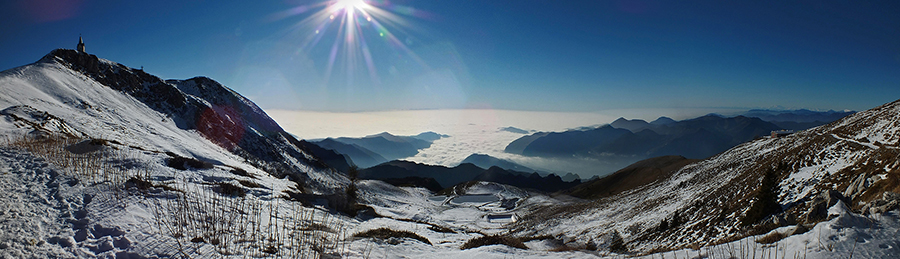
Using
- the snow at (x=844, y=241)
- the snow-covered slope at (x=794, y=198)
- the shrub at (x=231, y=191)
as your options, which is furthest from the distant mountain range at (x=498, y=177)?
the snow at (x=844, y=241)

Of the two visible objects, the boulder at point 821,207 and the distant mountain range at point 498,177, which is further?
the distant mountain range at point 498,177

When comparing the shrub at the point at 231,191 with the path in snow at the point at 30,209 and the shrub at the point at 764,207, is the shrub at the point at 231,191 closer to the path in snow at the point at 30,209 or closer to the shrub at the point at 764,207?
the path in snow at the point at 30,209

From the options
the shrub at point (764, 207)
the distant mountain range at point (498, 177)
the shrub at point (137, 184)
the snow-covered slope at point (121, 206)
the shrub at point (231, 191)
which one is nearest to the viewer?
the snow-covered slope at point (121, 206)

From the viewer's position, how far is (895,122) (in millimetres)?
20656

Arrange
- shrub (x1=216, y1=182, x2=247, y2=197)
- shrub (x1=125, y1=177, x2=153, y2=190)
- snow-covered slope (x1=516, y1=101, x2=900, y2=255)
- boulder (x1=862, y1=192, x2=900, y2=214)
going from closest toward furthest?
boulder (x1=862, y1=192, x2=900, y2=214)
shrub (x1=125, y1=177, x2=153, y2=190)
snow-covered slope (x1=516, y1=101, x2=900, y2=255)
shrub (x1=216, y1=182, x2=247, y2=197)

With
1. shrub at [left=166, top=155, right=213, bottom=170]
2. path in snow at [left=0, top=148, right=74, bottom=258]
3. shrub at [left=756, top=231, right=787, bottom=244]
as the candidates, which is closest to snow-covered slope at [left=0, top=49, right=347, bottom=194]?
shrub at [left=166, top=155, right=213, bottom=170]

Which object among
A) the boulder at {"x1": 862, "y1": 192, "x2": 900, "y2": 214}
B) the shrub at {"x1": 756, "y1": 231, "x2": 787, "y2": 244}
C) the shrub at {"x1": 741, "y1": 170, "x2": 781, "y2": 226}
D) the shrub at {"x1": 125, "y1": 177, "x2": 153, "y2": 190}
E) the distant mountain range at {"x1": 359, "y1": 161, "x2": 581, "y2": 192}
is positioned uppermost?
the shrub at {"x1": 125, "y1": 177, "x2": 153, "y2": 190}

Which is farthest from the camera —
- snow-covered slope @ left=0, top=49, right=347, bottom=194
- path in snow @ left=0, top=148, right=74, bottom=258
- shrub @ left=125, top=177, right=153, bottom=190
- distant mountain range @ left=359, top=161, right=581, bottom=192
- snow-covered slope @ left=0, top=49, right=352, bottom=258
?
distant mountain range @ left=359, top=161, right=581, bottom=192

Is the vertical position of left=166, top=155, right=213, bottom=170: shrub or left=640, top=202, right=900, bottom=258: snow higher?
left=166, top=155, right=213, bottom=170: shrub

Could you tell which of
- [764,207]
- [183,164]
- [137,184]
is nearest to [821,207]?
[764,207]

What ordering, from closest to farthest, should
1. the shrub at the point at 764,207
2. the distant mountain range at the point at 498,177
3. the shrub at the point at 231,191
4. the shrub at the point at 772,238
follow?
the shrub at the point at 772,238, the shrub at the point at 231,191, the shrub at the point at 764,207, the distant mountain range at the point at 498,177

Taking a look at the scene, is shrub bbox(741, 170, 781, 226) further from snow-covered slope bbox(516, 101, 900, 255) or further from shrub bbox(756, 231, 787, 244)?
shrub bbox(756, 231, 787, 244)

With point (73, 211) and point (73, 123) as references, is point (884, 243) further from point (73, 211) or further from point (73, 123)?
point (73, 123)

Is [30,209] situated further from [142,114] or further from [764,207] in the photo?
[142,114]
